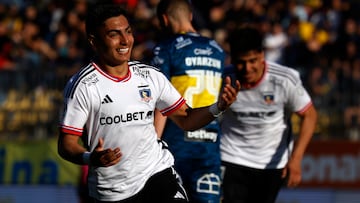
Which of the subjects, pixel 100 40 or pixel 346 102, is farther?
pixel 346 102

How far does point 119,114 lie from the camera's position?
6.69m

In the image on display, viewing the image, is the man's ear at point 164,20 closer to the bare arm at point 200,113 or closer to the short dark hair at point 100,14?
the bare arm at point 200,113

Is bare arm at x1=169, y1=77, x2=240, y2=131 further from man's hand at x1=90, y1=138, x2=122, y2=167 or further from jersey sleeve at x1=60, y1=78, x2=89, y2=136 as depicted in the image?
man's hand at x1=90, y1=138, x2=122, y2=167

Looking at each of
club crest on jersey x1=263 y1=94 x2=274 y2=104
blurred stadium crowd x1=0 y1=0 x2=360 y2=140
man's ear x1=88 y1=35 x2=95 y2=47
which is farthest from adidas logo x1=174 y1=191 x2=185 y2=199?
blurred stadium crowd x1=0 y1=0 x2=360 y2=140

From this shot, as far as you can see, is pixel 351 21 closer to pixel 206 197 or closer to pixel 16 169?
pixel 16 169

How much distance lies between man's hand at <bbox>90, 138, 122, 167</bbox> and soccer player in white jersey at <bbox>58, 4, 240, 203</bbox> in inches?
14.8

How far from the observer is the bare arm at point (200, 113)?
6.59 meters

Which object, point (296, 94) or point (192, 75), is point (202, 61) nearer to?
point (192, 75)

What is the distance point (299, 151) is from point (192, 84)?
1.28 m

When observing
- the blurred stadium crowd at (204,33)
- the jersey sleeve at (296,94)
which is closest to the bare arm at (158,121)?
the jersey sleeve at (296,94)

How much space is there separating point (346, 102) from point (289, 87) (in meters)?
5.86

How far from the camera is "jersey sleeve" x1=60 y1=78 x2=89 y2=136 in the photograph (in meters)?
6.64

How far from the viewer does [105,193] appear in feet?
22.5

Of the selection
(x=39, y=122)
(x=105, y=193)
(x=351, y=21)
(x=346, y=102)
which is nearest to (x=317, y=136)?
(x=346, y=102)
